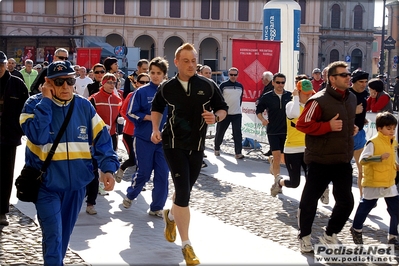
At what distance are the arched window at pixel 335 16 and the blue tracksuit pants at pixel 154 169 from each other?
69535 mm

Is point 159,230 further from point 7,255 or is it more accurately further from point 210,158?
point 210,158

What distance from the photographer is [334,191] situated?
6.91 metres

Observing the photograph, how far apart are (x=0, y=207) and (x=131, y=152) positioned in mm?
3244

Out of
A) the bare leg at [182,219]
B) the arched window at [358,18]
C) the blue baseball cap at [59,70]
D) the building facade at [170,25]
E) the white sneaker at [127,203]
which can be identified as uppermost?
the arched window at [358,18]

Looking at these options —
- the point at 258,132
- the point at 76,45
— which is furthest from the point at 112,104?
the point at 76,45

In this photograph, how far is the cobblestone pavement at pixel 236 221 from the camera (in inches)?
264

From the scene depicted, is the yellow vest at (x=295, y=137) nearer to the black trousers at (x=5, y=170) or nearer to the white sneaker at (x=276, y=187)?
the white sneaker at (x=276, y=187)

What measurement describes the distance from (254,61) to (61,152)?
37.1 feet

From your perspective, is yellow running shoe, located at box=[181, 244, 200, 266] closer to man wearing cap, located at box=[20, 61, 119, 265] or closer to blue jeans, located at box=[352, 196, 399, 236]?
man wearing cap, located at box=[20, 61, 119, 265]

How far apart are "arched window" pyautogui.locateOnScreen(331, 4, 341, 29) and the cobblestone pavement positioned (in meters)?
67.2

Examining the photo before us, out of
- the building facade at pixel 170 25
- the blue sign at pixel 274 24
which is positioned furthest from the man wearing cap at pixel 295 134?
the building facade at pixel 170 25

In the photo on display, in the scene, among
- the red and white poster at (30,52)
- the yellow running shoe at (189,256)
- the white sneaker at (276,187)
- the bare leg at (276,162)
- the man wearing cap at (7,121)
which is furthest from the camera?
the red and white poster at (30,52)

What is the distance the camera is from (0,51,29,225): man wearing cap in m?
7.80
